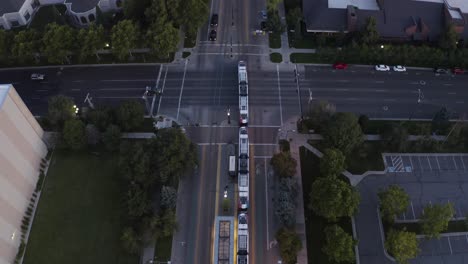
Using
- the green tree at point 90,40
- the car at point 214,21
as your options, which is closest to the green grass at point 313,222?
the car at point 214,21

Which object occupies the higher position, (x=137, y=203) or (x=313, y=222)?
(x=137, y=203)

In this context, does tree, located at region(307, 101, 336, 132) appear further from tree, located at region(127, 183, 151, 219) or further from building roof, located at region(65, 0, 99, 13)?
building roof, located at region(65, 0, 99, 13)

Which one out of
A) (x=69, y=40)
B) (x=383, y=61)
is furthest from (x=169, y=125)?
(x=383, y=61)

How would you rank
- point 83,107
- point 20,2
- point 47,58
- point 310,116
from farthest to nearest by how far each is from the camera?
point 20,2
point 47,58
point 83,107
point 310,116

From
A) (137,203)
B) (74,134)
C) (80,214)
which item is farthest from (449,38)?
(80,214)

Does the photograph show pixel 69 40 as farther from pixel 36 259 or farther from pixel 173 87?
pixel 36 259

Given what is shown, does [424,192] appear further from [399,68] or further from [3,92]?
[3,92]

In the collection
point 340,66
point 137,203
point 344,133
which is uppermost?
point 340,66
